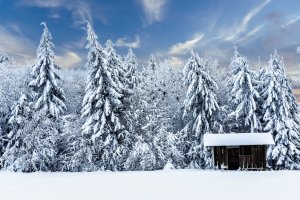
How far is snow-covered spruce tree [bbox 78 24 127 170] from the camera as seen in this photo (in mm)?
36250

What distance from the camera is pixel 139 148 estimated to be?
36.3 m

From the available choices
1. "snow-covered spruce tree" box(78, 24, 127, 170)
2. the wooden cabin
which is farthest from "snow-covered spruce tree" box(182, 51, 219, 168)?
"snow-covered spruce tree" box(78, 24, 127, 170)

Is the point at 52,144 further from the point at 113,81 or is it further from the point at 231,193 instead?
the point at 231,193

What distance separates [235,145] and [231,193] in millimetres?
14097

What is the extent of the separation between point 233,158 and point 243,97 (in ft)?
40.4

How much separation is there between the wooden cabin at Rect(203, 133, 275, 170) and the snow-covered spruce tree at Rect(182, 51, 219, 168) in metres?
7.38

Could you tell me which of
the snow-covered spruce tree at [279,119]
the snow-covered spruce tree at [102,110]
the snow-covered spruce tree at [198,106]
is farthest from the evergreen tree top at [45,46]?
the snow-covered spruce tree at [279,119]

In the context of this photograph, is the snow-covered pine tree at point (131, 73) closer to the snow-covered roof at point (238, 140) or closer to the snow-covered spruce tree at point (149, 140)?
the snow-covered spruce tree at point (149, 140)

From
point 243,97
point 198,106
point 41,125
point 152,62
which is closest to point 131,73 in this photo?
point 198,106

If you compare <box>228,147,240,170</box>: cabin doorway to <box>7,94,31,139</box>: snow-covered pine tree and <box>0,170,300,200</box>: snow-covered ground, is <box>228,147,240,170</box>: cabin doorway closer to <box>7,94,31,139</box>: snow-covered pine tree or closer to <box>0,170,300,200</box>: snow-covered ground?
<box>0,170,300,200</box>: snow-covered ground

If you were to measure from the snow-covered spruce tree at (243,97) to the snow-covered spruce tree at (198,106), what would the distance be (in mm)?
2484

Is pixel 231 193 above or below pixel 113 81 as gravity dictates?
below

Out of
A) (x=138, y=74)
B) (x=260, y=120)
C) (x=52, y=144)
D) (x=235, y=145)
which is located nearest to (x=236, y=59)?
(x=260, y=120)

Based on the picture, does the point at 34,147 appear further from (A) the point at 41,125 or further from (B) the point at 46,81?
(B) the point at 46,81
